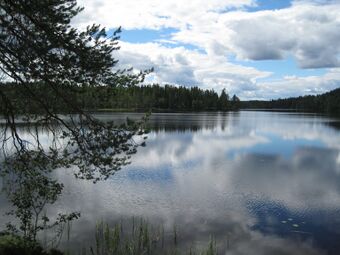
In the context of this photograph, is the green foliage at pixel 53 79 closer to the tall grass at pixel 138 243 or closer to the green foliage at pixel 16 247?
the green foliage at pixel 16 247

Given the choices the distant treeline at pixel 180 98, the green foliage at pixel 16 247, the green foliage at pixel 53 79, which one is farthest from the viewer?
the distant treeline at pixel 180 98

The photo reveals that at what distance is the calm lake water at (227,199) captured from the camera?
13992 millimetres

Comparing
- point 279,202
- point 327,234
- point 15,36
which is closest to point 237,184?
point 279,202

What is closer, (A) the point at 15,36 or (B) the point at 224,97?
(A) the point at 15,36

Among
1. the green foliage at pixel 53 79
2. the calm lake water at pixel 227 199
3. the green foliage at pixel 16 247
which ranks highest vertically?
the green foliage at pixel 53 79

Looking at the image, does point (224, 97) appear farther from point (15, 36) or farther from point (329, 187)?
point (15, 36)

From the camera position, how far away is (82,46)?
26.2ft

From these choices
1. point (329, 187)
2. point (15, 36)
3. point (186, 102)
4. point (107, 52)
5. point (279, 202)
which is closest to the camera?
point (15, 36)

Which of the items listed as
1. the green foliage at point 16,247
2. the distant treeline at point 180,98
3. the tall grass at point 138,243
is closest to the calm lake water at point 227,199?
the tall grass at point 138,243

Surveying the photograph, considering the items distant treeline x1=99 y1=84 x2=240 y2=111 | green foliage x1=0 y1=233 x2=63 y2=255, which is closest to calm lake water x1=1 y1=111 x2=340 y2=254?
green foliage x1=0 y1=233 x2=63 y2=255

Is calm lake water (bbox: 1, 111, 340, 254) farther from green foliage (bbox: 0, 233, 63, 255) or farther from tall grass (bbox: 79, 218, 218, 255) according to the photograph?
green foliage (bbox: 0, 233, 63, 255)

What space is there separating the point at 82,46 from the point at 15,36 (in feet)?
4.46

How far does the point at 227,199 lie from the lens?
19.2 meters

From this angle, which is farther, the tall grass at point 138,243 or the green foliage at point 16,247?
the tall grass at point 138,243
